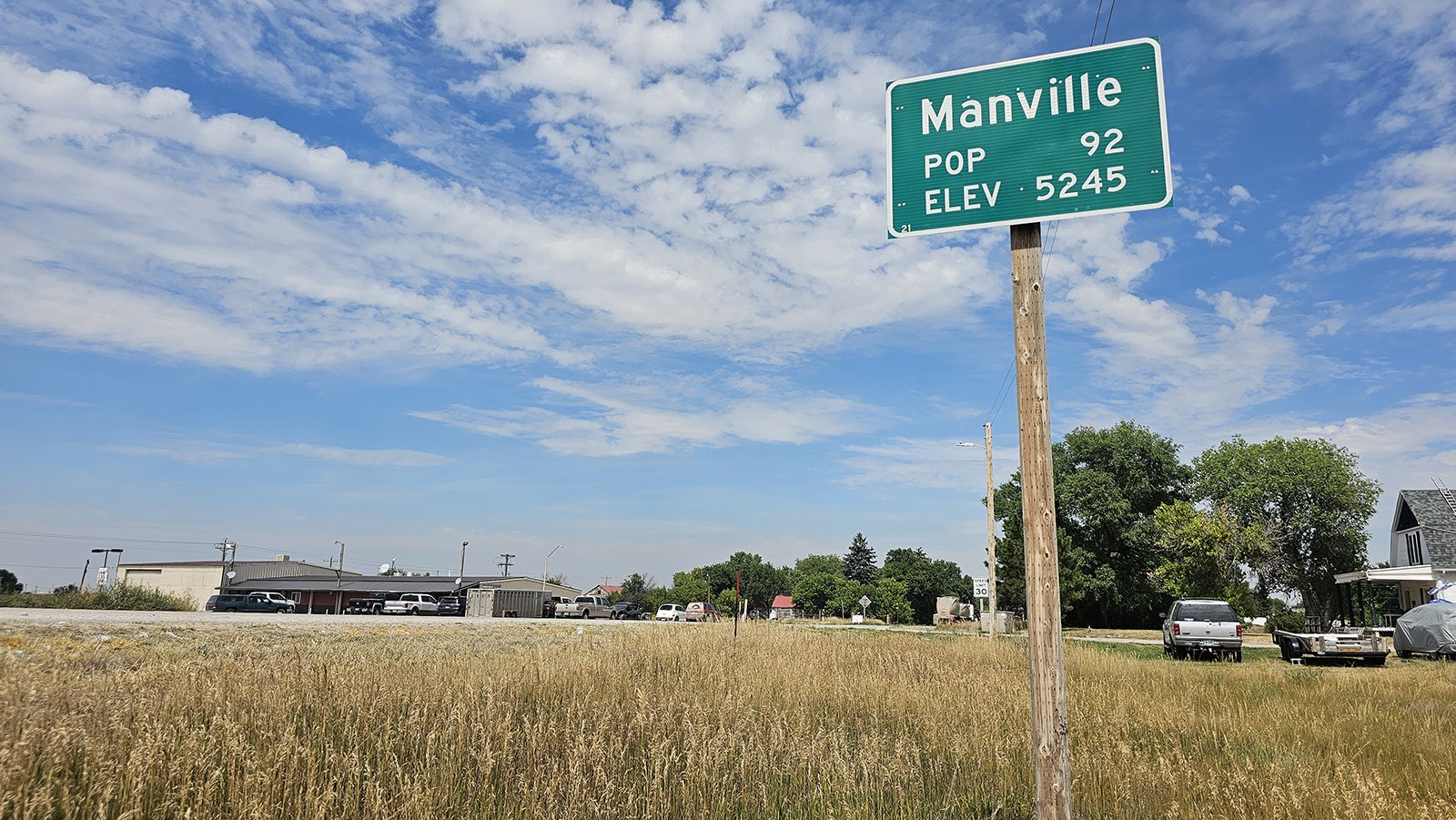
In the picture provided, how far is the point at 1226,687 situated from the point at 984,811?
29.0ft

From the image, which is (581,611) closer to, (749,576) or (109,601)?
(109,601)

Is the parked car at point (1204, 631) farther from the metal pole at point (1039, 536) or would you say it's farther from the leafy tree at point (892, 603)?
the leafy tree at point (892, 603)

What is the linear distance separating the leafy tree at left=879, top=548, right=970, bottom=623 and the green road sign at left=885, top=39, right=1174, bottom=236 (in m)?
99.9

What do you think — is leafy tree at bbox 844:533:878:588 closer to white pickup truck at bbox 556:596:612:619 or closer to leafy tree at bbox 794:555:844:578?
leafy tree at bbox 794:555:844:578

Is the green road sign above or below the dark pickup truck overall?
above

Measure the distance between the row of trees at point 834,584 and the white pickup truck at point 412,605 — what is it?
1428 inches

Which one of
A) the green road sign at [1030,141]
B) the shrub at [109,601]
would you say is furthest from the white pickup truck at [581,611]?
the green road sign at [1030,141]

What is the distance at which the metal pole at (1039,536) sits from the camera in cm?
376

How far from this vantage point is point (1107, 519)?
169 ft

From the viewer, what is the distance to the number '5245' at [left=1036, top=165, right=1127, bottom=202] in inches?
151

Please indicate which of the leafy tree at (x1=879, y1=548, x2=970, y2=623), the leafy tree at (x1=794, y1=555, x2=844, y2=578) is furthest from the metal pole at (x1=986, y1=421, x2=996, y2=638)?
the leafy tree at (x1=794, y1=555, x2=844, y2=578)

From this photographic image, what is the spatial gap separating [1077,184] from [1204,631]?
21.6 m

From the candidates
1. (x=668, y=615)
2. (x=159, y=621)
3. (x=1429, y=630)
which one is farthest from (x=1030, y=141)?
(x=668, y=615)

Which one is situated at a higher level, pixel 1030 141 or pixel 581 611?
pixel 1030 141
